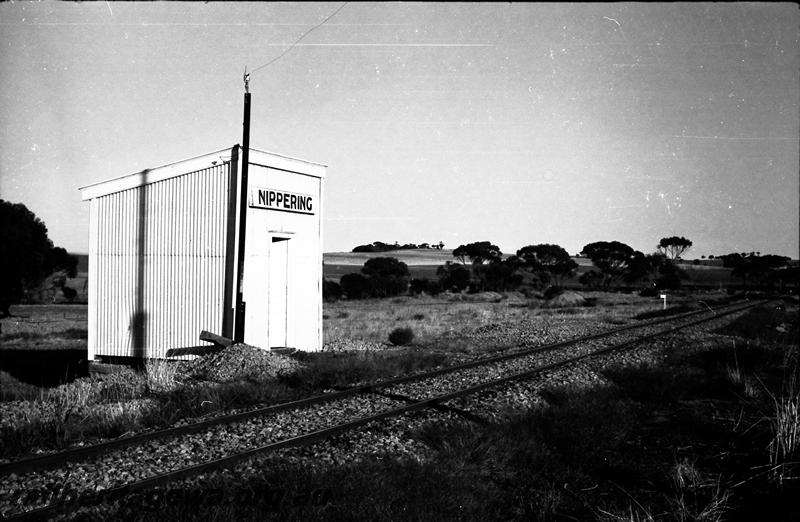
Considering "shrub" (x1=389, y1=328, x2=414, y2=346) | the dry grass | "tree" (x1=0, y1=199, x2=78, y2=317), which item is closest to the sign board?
the dry grass

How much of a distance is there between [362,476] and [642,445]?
389cm

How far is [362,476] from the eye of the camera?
5.78m

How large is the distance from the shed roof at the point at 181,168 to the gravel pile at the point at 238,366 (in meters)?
5.01

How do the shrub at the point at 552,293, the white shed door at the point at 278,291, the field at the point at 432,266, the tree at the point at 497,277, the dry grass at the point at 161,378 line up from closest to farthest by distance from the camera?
the dry grass at the point at 161,378 → the white shed door at the point at 278,291 → the shrub at the point at 552,293 → the tree at the point at 497,277 → the field at the point at 432,266

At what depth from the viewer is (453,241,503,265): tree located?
285ft

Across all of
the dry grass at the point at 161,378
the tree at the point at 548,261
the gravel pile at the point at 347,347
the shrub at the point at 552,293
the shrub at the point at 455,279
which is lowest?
the gravel pile at the point at 347,347

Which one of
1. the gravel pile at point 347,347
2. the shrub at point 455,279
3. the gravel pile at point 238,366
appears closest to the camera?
the gravel pile at point 238,366

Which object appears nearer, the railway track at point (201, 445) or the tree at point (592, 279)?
the railway track at point (201, 445)

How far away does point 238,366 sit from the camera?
13234 millimetres

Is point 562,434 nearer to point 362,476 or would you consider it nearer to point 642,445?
point 642,445

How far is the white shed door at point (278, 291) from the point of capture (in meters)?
17.2

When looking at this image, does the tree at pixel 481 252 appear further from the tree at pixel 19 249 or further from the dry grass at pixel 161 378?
the dry grass at pixel 161 378

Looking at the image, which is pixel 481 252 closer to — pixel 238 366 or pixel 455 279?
pixel 455 279

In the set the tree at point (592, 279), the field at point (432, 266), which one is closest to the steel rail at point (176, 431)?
the field at point (432, 266)
